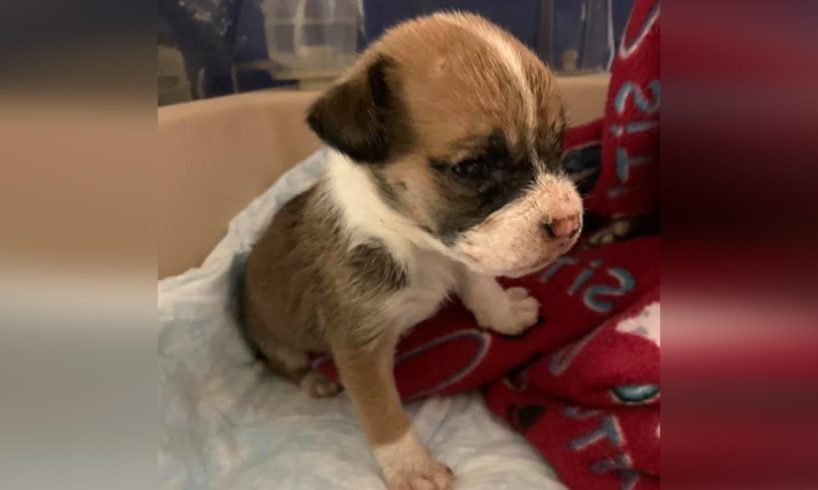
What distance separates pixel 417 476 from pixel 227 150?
1529 mm

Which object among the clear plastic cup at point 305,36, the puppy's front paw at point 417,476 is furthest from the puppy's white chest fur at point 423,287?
the clear plastic cup at point 305,36

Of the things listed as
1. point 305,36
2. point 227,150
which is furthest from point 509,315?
point 305,36

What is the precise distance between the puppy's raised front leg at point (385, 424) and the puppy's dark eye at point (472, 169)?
1.76 ft

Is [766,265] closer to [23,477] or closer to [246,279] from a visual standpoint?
[23,477]

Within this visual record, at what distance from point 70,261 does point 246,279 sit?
1665 mm

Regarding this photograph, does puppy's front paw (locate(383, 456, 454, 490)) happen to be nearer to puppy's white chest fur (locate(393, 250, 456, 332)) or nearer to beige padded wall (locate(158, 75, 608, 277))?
puppy's white chest fur (locate(393, 250, 456, 332))

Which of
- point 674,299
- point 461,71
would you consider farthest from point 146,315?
point 461,71

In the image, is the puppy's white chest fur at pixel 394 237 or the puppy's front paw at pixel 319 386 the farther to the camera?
the puppy's front paw at pixel 319 386

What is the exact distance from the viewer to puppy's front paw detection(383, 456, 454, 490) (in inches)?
65.7

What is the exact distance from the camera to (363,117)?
57.5 inches

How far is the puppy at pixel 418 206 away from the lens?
1372 mm

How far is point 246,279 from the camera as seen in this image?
86.8 inches

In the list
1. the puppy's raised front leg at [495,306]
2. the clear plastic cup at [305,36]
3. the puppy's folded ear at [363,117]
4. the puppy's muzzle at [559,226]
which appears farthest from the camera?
the clear plastic cup at [305,36]

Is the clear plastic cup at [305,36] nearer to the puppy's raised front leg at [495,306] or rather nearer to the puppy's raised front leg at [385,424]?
the puppy's raised front leg at [495,306]
